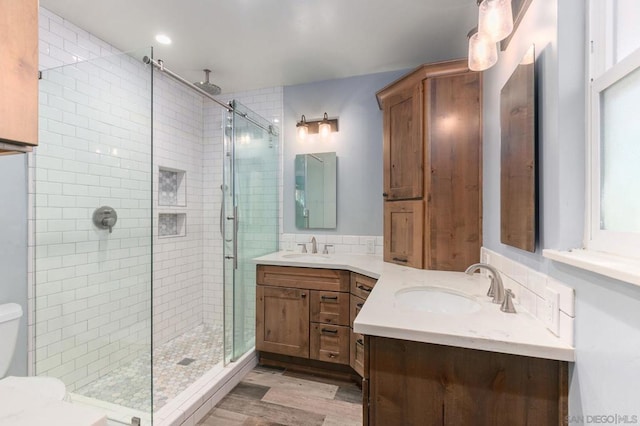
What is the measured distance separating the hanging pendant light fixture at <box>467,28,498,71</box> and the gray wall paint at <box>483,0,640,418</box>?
16 centimetres

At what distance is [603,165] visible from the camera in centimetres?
83

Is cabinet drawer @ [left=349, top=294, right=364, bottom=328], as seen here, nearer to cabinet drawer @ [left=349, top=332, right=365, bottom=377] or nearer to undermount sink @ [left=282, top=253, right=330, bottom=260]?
cabinet drawer @ [left=349, top=332, right=365, bottom=377]

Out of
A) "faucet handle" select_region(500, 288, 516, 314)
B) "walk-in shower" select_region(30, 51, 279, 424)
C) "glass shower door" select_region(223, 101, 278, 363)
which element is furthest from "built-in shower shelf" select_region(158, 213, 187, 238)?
"faucet handle" select_region(500, 288, 516, 314)

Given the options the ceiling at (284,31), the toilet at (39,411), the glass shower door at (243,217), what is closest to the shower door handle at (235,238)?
the glass shower door at (243,217)

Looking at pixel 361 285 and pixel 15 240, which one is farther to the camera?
pixel 361 285

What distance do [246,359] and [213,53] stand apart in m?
2.51

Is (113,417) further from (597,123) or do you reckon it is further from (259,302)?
(597,123)

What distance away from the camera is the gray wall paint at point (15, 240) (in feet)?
5.36

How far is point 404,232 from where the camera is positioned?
7.02 feet

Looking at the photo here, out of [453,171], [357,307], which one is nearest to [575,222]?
[453,171]

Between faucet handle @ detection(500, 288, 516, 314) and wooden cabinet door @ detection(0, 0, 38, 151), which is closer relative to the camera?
wooden cabinet door @ detection(0, 0, 38, 151)

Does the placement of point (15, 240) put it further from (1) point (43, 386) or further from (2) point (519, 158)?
(2) point (519, 158)

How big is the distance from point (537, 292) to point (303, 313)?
160 cm

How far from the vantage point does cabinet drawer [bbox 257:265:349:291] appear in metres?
2.20
